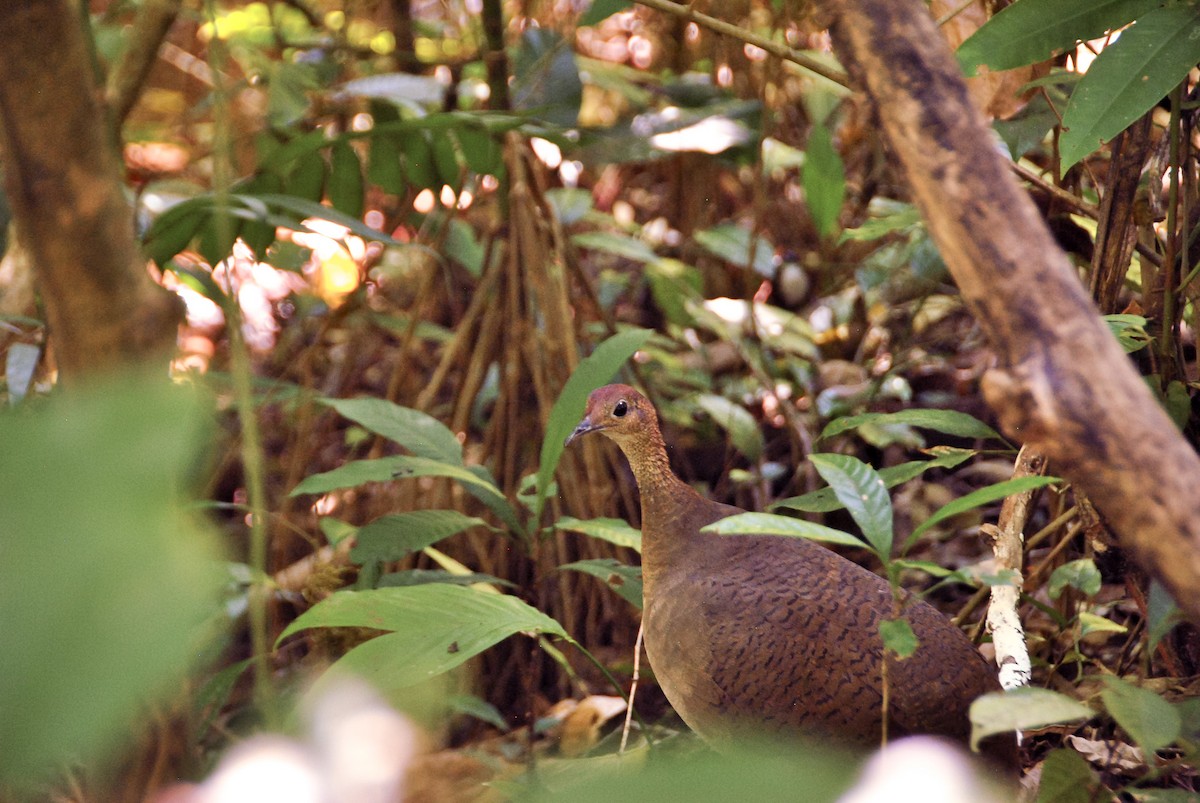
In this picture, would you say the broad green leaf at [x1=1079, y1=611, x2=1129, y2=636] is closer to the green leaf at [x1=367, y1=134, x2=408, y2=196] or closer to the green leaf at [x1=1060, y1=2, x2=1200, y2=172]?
the green leaf at [x1=1060, y1=2, x2=1200, y2=172]

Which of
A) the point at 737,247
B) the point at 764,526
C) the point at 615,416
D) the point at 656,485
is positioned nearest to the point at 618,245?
the point at 737,247

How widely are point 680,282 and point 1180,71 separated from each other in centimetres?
219

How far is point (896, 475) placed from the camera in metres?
1.90

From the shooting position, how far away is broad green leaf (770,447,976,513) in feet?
6.09

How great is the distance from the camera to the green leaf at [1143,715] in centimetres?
121

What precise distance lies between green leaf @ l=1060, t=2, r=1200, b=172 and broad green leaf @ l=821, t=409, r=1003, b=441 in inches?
19.6

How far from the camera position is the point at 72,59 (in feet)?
2.76

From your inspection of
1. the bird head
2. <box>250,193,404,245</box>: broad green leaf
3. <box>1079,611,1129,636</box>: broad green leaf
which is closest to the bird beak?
the bird head

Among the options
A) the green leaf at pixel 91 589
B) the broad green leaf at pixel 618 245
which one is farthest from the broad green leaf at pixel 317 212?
the green leaf at pixel 91 589

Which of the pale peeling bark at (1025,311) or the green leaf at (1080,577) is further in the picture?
the green leaf at (1080,577)

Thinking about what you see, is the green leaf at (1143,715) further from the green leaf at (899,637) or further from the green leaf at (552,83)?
the green leaf at (552,83)

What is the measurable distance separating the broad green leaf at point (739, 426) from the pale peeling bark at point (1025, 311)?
2.06 metres

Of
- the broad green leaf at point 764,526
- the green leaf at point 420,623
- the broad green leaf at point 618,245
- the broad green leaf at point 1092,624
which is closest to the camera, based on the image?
the broad green leaf at point 764,526

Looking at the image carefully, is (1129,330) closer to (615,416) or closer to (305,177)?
(615,416)
